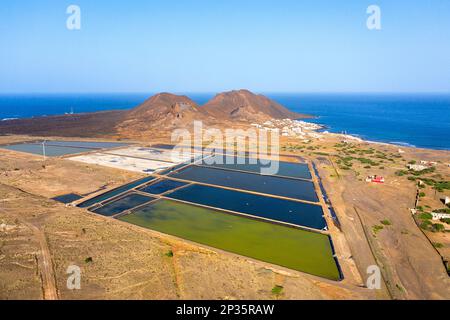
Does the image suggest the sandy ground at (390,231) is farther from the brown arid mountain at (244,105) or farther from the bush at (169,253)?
the brown arid mountain at (244,105)

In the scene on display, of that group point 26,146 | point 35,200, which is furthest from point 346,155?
point 26,146

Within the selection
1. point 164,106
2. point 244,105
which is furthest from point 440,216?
point 244,105

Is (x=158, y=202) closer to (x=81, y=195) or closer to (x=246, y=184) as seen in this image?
(x=81, y=195)

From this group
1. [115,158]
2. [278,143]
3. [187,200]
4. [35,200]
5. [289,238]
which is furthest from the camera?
[278,143]

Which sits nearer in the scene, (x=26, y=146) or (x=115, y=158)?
(x=115, y=158)

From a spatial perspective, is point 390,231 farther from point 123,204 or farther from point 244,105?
point 244,105

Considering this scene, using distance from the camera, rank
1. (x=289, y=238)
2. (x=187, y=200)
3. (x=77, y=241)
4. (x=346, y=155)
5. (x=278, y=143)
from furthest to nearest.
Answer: (x=278, y=143) → (x=346, y=155) → (x=187, y=200) → (x=289, y=238) → (x=77, y=241)
